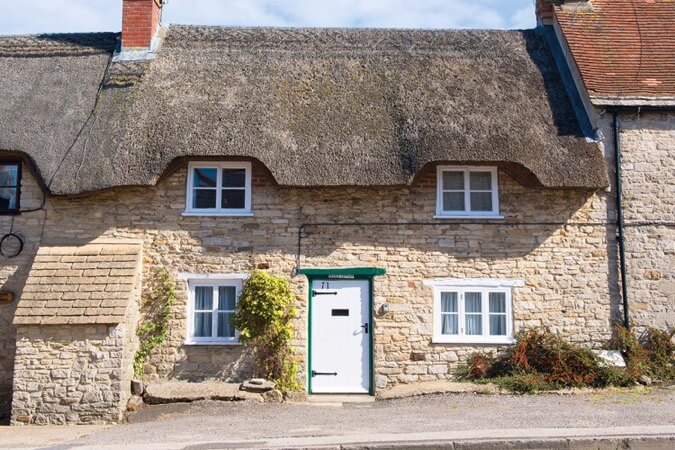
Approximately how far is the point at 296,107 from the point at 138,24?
409 cm

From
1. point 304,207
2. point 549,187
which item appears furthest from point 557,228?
point 304,207

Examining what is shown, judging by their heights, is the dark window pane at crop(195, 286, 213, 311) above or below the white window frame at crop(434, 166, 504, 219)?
below

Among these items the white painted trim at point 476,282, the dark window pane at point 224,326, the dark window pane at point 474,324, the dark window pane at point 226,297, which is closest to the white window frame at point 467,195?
the white painted trim at point 476,282

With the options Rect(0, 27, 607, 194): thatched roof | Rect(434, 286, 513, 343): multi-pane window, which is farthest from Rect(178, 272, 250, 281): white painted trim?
Rect(434, 286, 513, 343): multi-pane window

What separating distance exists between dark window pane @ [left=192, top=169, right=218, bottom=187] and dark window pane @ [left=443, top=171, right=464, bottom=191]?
4182 mm

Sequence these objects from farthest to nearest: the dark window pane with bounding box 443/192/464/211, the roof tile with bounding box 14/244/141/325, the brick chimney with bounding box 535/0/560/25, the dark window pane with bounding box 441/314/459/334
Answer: the brick chimney with bounding box 535/0/560/25
the dark window pane with bounding box 443/192/464/211
the dark window pane with bounding box 441/314/459/334
the roof tile with bounding box 14/244/141/325

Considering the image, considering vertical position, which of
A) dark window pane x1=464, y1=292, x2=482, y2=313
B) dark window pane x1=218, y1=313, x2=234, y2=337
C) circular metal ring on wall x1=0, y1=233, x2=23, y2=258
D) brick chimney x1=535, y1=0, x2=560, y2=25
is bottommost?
dark window pane x1=218, y1=313, x2=234, y2=337

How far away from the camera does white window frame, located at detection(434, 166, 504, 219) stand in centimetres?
1274

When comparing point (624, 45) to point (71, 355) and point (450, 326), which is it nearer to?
point (450, 326)

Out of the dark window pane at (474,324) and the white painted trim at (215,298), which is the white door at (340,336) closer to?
the white painted trim at (215,298)

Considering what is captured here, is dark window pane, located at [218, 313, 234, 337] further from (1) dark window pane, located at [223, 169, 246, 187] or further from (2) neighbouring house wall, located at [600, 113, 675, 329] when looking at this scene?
(2) neighbouring house wall, located at [600, 113, 675, 329]

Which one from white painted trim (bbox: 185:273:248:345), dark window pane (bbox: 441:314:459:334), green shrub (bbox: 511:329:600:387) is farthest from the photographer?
dark window pane (bbox: 441:314:459:334)

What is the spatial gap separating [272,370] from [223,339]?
1025 mm

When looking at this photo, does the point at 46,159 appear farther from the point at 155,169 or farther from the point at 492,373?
the point at 492,373
